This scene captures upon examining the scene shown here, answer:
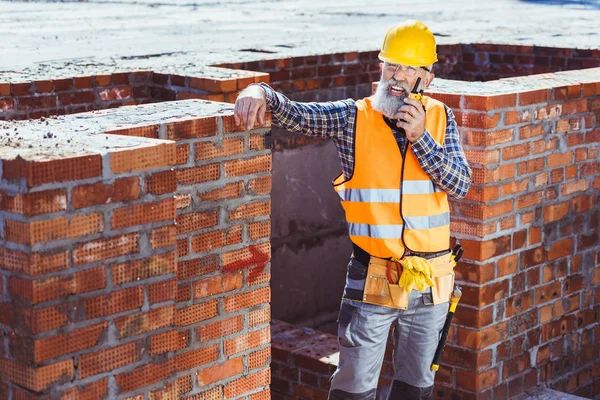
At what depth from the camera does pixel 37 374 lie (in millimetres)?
3426

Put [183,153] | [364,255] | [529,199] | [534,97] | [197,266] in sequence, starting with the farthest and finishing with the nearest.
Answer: [529,199] < [534,97] < [364,255] < [197,266] < [183,153]

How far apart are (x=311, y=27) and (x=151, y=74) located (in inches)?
221

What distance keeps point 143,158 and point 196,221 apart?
0.60m

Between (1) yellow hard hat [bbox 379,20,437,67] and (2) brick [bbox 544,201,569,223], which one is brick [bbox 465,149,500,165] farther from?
(1) yellow hard hat [bbox 379,20,437,67]

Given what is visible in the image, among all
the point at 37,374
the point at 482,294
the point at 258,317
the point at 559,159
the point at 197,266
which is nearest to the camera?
the point at 37,374

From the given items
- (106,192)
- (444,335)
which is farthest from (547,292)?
(106,192)

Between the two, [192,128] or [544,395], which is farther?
[544,395]

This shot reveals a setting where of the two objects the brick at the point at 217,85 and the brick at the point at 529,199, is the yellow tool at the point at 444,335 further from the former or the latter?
the brick at the point at 217,85

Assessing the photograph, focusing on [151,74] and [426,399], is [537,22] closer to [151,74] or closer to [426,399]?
[151,74]

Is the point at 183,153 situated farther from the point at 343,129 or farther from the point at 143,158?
the point at 343,129

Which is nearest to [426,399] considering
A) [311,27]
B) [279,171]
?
[279,171]

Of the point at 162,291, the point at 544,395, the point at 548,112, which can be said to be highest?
the point at 548,112

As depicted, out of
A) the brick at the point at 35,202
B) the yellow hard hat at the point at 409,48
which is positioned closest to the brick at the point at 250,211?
the yellow hard hat at the point at 409,48

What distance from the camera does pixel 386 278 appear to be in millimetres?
4277
